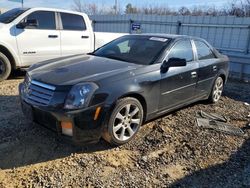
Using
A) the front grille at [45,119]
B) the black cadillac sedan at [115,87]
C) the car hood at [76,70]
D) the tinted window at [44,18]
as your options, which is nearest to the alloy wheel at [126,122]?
the black cadillac sedan at [115,87]

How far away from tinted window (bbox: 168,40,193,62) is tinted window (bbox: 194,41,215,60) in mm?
277

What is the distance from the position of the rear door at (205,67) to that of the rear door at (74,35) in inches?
147

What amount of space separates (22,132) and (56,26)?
14.2 ft

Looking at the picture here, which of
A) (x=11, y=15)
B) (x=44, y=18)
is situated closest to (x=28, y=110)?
(x=11, y=15)

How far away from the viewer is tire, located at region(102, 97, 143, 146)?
3693 mm

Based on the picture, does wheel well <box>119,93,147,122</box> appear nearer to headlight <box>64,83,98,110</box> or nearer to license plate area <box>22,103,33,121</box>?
headlight <box>64,83,98,110</box>

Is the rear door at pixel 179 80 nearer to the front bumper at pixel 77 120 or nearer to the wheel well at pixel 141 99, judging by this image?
the wheel well at pixel 141 99

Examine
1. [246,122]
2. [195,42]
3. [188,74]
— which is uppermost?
[195,42]

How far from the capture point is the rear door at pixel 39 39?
23.3 ft

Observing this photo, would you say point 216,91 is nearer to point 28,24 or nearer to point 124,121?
point 124,121

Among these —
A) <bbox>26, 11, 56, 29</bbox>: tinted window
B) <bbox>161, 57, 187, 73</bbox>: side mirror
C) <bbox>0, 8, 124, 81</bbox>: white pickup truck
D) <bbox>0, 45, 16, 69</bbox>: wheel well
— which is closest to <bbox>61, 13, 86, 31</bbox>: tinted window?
<bbox>0, 8, 124, 81</bbox>: white pickup truck

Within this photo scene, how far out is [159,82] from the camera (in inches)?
169

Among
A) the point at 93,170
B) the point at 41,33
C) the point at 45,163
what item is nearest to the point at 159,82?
the point at 93,170

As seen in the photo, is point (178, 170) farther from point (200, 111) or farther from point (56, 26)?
point (56, 26)
